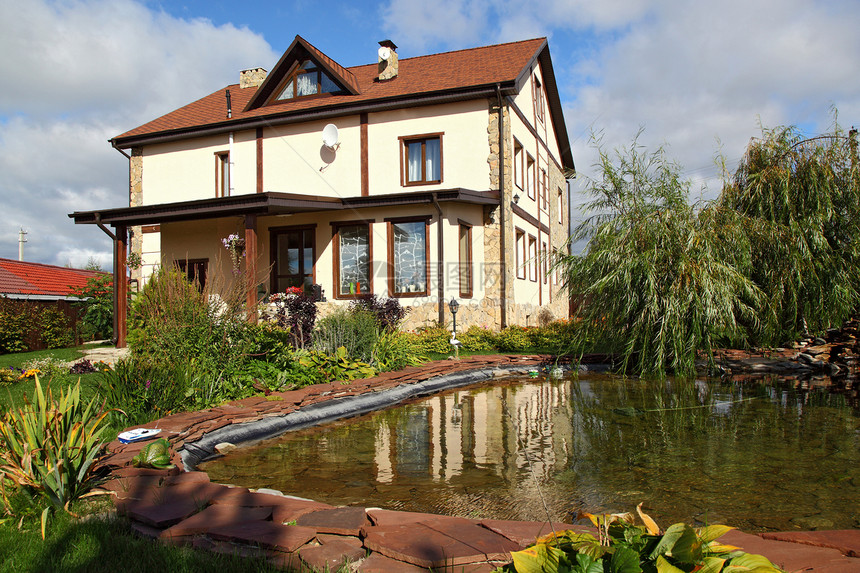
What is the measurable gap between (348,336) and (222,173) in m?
10.6

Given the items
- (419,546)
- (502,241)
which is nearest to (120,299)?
(502,241)

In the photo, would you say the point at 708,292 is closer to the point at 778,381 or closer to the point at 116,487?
the point at 778,381

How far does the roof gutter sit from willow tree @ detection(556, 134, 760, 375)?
5573 millimetres

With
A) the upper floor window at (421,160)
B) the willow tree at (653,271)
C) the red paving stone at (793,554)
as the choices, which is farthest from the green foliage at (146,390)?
the upper floor window at (421,160)

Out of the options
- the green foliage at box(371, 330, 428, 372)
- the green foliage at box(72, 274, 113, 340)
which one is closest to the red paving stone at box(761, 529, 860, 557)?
the green foliage at box(371, 330, 428, 372)

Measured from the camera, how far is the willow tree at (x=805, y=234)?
370 inches

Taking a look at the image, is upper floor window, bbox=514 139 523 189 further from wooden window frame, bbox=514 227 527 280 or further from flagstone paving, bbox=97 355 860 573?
flagstone paving, bbox=97 355 860 573

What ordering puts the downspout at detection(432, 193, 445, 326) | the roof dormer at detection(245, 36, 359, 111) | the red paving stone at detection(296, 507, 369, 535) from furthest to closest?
the roof dormer at detection(245, 36, 359, 111) → the downspout at detection(432, 193, 445, 326) → the red paving stone at detection(296, 507, 369, 535)

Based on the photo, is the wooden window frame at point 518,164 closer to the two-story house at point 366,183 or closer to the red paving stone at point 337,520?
the two-story house at point 366,183

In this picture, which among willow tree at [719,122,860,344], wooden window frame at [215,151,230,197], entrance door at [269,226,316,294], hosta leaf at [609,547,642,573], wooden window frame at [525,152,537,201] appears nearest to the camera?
hosta leaf at [609,547,642,573]

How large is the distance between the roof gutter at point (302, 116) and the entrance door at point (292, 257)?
3.15 metres

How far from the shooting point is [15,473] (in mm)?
2908

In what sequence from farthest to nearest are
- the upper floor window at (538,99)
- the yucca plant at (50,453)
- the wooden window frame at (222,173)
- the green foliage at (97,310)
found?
the upper floor window at (538,99), the wooden window frame at (222,173), the green foliage at (97,310), the yucca plant at (50,453)

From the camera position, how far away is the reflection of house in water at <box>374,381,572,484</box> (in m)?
4.34
